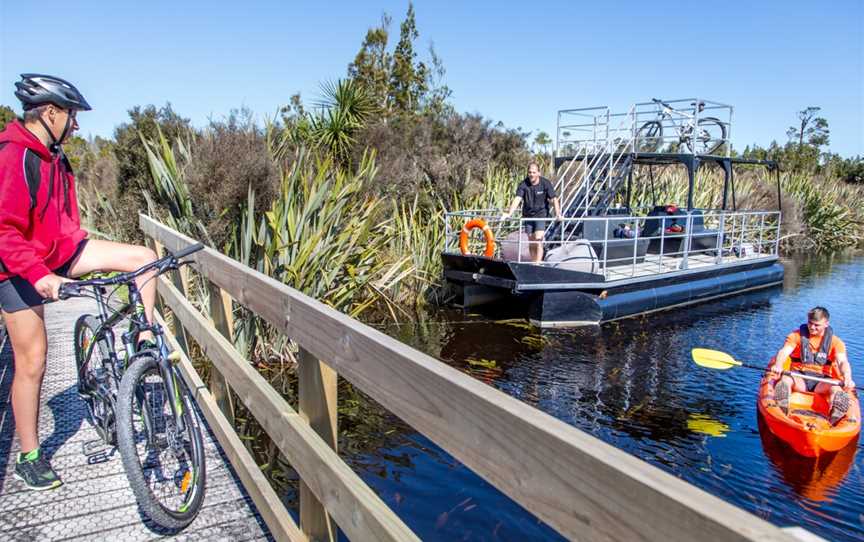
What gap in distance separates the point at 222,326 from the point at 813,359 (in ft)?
21.5

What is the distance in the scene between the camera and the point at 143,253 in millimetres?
3418

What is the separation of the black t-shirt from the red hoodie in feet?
32.2

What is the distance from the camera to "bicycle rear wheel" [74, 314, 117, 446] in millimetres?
3281

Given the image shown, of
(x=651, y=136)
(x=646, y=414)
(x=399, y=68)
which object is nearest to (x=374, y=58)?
(x=399, y=68)

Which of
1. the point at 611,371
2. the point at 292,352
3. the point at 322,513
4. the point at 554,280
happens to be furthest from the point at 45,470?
the point at 554,280

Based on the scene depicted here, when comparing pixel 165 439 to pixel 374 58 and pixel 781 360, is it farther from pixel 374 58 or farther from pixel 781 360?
pixel 374 58

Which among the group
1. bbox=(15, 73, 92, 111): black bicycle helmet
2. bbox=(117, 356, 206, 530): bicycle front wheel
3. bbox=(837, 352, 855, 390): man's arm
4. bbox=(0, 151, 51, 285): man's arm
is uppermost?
bbox=(15, 73, 92, 111): black bicycle helmet

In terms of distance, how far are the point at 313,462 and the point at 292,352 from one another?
567 cm

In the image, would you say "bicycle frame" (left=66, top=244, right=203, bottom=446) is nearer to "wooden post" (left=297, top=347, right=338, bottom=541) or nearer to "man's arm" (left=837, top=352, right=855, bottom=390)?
"wooden post" (left=297, top=347, right=338, bottom=541)

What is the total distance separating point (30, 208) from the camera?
3.00 m

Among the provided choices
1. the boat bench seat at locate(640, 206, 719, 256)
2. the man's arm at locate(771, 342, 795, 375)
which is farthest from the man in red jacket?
the boat bench seat at locate(640, 206, 719, 256)

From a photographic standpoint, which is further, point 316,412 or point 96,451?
point 96,451

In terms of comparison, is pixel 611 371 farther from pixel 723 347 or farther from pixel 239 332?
pixel 239 332

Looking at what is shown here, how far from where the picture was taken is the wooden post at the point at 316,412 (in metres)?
2.29
